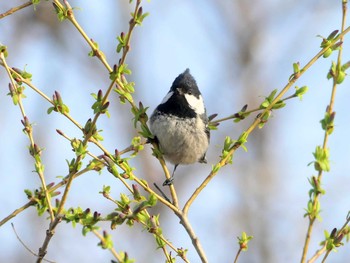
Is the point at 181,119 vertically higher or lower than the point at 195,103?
lower

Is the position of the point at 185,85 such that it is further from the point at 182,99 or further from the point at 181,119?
the point at 181,119

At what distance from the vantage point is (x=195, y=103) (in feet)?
13.4

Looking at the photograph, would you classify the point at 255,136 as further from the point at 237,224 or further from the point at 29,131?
the point at 29,131

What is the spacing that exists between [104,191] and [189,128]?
1.75 metres

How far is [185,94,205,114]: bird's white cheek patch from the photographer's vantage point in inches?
159

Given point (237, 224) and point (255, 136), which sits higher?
point (255, 136)

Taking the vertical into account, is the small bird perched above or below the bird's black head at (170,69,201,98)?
below

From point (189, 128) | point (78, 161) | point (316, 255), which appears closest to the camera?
point (316, 255)

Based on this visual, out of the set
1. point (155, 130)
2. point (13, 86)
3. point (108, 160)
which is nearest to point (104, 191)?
point (108, 160)

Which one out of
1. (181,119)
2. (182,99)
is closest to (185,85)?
(182,99)

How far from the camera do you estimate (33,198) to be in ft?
7.70

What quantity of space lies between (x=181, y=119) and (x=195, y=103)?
151 millimetres

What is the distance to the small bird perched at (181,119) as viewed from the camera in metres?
3.90

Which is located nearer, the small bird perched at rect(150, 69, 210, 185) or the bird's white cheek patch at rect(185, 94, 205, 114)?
the small bird perched at rect(150, 69, 210, 185)
